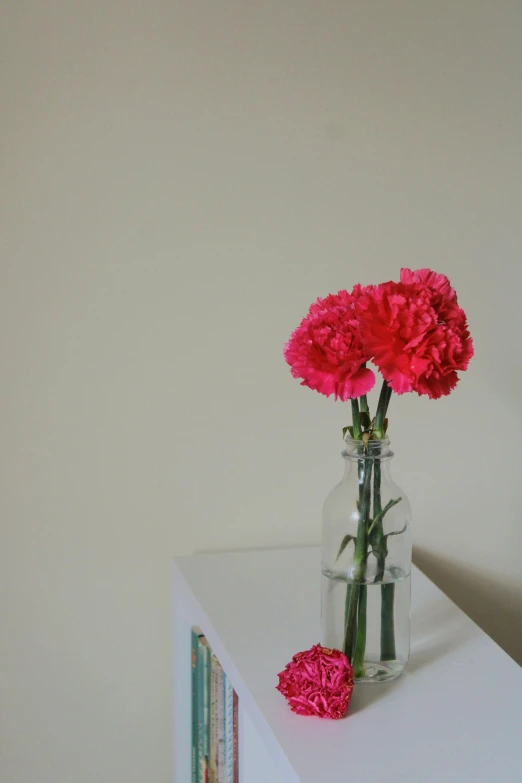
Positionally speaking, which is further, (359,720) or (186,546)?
(186,546)

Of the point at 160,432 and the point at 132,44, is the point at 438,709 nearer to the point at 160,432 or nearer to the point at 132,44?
the point at 160,432

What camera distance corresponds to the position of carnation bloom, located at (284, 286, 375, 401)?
85 centimetres

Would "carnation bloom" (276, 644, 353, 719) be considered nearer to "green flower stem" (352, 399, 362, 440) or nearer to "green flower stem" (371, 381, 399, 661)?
"green flower stem" (371, 381, 399, 661)

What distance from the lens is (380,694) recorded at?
91cm

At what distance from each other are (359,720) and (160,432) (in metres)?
0.61

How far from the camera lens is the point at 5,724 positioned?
1.32 metres

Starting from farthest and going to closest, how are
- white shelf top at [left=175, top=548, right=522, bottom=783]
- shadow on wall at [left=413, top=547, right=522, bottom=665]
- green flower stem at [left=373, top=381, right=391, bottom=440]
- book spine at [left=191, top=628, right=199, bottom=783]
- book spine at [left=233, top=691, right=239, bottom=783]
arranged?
1. shadow on wall at [left=413, top=547, right=522, bottom=665]
2. book spine at [left=191, top=628, right=199, bottom=783]
3. book spine at [left=233, top=691, right=239, bottom=783]
4. green flower stem at [left=373, top=381, right=391, bottom=440]
5. white shelf top at [left=175, top=548, right=522, bottom=783]

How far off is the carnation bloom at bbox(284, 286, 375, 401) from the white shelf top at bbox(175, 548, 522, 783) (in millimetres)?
328

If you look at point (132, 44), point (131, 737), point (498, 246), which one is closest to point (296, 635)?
point (131, 737)

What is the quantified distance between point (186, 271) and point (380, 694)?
2.29 ft

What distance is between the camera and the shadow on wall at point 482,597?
1477 mm

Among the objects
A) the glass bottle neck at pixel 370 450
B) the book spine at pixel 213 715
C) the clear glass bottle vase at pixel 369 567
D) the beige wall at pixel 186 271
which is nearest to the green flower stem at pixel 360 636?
the clear glass bottle vase at pixel 369 567

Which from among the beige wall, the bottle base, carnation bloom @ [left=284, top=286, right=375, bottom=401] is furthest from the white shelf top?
carnation bloom @ [left=284, top=286, right=375, bottom=401]

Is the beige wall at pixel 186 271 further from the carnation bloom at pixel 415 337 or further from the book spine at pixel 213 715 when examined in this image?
the carnation bloom at pixel 415 337
